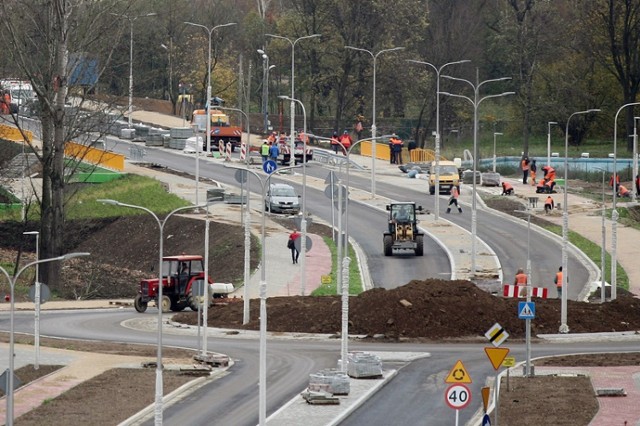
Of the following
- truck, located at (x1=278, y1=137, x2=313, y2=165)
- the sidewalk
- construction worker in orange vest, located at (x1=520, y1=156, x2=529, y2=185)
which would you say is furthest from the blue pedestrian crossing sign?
construction worker in orange vest, located at (x1=520, y1=156, x2=529, y2=185)

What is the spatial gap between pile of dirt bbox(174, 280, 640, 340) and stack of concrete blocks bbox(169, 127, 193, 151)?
195 feet

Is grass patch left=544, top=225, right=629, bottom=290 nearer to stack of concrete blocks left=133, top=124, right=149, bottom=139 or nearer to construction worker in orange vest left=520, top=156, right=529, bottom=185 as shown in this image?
construction worker in orange vest left=520, top=156, right=529, bottom=185

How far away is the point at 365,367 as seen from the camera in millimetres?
44875

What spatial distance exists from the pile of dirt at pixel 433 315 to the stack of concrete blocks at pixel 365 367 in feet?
27.8

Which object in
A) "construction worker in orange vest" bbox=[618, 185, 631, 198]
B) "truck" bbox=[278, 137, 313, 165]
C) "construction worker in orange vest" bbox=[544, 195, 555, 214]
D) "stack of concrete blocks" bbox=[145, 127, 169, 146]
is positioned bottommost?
"construction worker in orange vest" bbox=[544, 195, 555, 214]

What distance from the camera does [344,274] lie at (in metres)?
42.3

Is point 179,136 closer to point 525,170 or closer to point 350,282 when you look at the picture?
point 525,170

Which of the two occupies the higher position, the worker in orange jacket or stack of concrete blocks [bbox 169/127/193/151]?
stack of concrete blocks [bbox 169/127/193/151]

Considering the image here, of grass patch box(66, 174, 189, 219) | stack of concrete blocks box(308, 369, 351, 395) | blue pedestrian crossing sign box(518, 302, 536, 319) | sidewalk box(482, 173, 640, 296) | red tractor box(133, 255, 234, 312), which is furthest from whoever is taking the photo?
grass patch box(66, 174, 189, 219)

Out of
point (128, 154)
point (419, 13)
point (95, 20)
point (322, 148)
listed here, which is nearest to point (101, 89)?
point (128, 154)

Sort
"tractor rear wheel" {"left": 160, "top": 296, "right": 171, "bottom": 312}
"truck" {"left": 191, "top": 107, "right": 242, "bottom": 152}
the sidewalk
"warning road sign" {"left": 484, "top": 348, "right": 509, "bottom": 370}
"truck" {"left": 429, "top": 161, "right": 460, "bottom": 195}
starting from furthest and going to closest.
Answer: "truck" {"left": 191, "top": 107, "right": 242, "bottom": 152}
"truck" {"left": 429, "top": 161, "right": 460, "bottom": 195}
the sidewalk
"tractor rear wheel" {"left": 160, "top": 296, "right": 171, "bottom": 312}
"warning road sign" {"left": 484, "top": 348, "right": 509, "bottom": 370}

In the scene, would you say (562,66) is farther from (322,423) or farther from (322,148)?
(322,423)

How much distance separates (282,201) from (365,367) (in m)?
41.6

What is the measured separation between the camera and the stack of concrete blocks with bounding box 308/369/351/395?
4178cm
